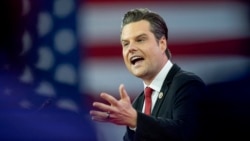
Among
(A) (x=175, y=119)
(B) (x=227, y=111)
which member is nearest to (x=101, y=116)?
(A) (x=175, y=119)

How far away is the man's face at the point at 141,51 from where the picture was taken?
110 cm

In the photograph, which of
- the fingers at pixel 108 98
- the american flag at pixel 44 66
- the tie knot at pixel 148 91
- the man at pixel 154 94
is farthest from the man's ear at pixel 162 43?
the american flag at pixel 44 66

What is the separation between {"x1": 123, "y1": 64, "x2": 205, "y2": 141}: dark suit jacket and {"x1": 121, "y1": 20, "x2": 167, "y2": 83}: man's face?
0.05m

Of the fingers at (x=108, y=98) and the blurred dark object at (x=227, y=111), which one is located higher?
the fingers at (x=108, y=98)

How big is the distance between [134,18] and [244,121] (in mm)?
476

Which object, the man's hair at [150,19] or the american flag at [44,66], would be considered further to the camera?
the american flag at [44,66]

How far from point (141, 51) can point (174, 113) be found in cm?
21

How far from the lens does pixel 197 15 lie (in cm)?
169

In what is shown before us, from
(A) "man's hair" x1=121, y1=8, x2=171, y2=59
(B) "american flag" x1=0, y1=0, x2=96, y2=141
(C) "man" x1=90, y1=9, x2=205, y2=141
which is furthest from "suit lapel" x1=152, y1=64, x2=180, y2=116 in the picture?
(B) "american flag" x1=0, y1=0, x2=96, y2=141

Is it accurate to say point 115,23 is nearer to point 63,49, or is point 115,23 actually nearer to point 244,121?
point 63,49

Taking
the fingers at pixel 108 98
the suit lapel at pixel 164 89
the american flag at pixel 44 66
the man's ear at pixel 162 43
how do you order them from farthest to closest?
the american flag at pixel 44 66 → the man's ear at pixel 162 43 → the suit lapel at pixel 164 89 → the fingers at pixel 108 98

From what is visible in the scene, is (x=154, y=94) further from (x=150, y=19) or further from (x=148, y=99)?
(x=150, y=19)

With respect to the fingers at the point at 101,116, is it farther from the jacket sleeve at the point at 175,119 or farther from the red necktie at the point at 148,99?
the red necktie at the point at 148,99

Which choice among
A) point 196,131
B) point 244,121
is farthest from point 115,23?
point 196,131
